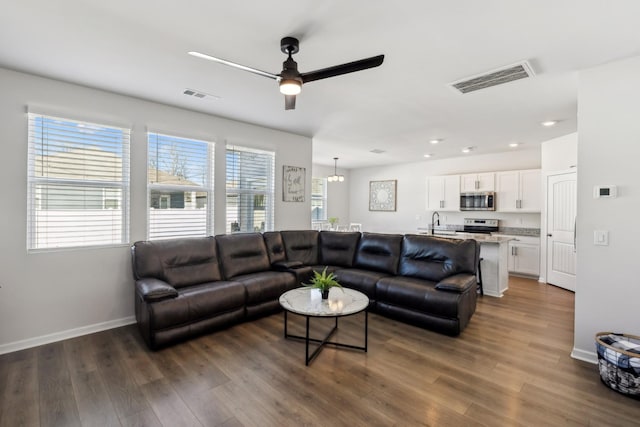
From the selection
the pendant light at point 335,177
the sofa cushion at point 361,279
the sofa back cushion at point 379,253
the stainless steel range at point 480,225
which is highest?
the pendant light at point 335,177

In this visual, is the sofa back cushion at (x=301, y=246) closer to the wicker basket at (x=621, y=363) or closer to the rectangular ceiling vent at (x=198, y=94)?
the rectangular ceiling vent at (x=198, y=94)

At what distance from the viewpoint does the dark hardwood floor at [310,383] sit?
78.8 inches

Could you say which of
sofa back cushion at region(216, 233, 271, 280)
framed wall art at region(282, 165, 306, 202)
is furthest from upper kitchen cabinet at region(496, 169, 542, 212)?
sofa back cushion at region(216, 233, 271, 280)

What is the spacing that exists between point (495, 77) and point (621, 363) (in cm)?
257

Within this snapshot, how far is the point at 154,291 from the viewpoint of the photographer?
292cm

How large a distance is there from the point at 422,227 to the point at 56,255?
7.28m

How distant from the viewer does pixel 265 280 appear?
151 inches

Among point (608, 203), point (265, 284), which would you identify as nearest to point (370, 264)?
point (265, 284)

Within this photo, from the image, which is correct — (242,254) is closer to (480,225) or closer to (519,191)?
(480,225)

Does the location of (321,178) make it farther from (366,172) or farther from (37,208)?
(37,208)

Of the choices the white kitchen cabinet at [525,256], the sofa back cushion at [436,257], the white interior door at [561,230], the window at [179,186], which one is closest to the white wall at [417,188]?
the white kitchen cabinet at [525,256]

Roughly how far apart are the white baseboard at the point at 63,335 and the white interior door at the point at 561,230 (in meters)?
6.60

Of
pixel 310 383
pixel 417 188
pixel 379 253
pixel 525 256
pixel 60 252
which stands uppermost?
pixel 417 188

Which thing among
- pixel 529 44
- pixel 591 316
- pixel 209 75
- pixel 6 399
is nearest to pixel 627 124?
pixel 529 44
